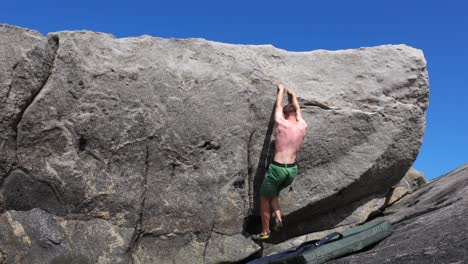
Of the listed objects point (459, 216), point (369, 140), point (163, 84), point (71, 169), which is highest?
point (163, 84)

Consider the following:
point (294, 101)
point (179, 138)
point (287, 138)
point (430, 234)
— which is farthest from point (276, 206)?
point (430, 234)

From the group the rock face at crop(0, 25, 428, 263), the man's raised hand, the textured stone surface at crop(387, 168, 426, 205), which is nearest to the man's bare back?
the rock face at crop(0, 25, 428, 263)

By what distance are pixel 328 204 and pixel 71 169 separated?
12.8 feet

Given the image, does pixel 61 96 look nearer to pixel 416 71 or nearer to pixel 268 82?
pixel 268 82

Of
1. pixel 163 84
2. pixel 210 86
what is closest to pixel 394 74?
pixel 210 86

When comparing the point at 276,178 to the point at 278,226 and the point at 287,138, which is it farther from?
the point at 278,226

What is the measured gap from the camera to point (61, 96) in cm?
675

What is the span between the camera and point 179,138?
722 centimetres

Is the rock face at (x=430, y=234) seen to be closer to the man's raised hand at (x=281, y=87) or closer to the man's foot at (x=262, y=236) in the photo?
the man's foot at (x=262, y=236)

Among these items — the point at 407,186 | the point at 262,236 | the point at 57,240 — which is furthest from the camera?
the point at 407,186

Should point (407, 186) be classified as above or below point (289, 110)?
below

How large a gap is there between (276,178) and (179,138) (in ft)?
4.83

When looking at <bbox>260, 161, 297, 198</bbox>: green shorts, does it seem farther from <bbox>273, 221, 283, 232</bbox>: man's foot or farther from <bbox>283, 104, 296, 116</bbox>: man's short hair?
<bbox>283, 104, 296, 116</bbox>: man's short hair

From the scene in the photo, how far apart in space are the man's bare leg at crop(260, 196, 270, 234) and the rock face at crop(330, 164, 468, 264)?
172 cm
